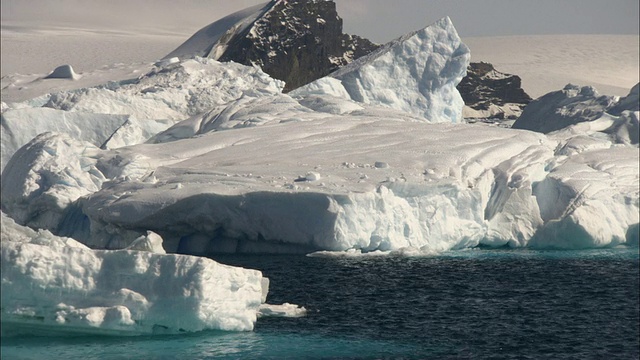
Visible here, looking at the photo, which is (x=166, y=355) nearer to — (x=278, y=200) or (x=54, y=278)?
(x=54, y=278)

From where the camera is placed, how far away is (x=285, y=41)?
59.8 m

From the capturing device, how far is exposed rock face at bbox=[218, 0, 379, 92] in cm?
5809

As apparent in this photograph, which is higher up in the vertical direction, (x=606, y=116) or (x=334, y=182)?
(x=606, y=116)

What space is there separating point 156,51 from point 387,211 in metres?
67.0

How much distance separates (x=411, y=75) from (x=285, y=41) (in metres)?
14.7

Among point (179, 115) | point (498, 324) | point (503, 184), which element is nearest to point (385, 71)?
point (179, 115)

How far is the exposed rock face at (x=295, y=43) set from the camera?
191 feet

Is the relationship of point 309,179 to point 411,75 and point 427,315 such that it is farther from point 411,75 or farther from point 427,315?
point 411,75

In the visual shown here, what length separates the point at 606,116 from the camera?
1689 inches

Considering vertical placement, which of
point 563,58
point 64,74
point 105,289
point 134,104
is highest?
point 563,58

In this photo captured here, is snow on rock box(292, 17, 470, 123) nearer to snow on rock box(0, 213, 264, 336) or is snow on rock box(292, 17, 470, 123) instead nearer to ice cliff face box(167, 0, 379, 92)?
ice cliff face box(167, 0, 379, 92)

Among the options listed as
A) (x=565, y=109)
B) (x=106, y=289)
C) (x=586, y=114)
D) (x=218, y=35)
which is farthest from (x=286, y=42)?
(x=106, y=289)

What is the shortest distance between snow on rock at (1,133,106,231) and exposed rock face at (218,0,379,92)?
72.8 feet

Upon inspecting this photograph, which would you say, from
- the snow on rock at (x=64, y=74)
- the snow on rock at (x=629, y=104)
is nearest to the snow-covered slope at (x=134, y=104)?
the snow on rock at (x=64, y=74)
